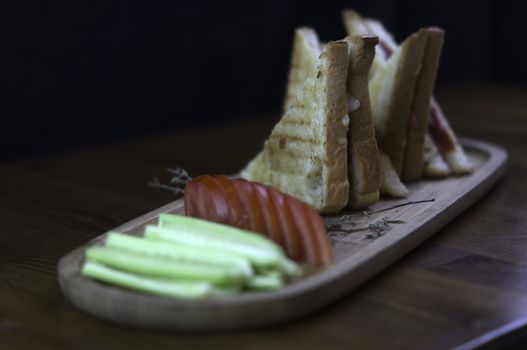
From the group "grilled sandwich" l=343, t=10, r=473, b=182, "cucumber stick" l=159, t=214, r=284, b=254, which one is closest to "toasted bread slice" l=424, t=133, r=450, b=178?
"grilled sandwich" l=343, t=10, r=473, b=182

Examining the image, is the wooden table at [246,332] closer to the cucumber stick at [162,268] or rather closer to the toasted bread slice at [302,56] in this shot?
the cucumber stick at [162,268]

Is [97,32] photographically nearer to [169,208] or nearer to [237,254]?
[169,208]

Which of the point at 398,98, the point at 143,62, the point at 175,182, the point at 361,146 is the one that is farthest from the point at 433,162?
the point at 143,62

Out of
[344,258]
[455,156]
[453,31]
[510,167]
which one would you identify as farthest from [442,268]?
[453,31]

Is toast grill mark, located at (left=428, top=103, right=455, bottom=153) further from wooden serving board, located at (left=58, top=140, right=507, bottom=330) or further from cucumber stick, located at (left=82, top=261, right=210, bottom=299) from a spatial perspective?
cucumber stick, located at (left=82, top=261, right=210, bottom=299)

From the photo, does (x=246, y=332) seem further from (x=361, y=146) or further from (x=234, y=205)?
(x=361, y=146)
